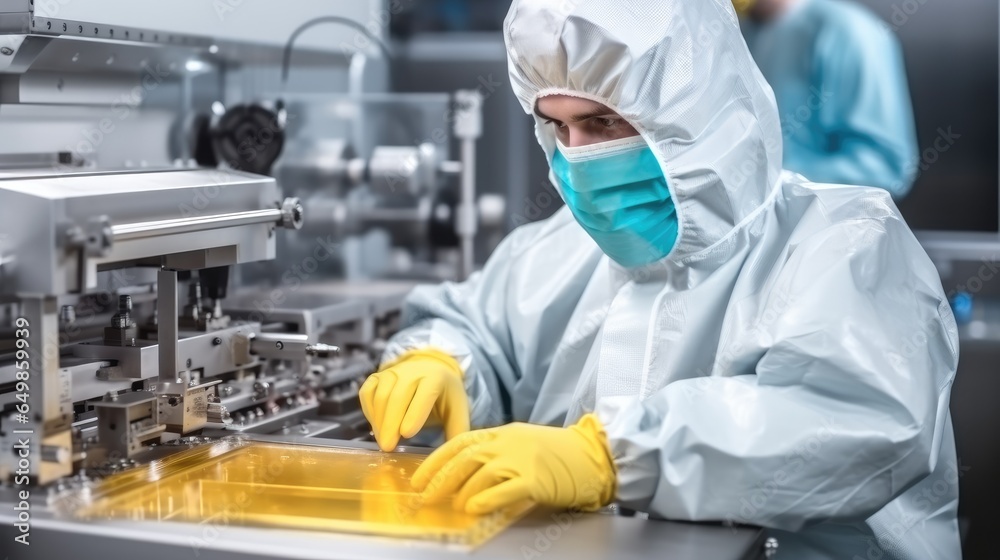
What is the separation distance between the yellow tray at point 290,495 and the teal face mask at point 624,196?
1.25 feet

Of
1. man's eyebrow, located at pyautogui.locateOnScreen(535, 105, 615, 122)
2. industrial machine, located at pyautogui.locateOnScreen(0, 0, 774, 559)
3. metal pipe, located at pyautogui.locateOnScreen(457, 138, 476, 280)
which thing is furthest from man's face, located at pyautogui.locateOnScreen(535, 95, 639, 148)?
metal pipe, located at pyautogui.locateOnScreen(457, 138, 476, 280)

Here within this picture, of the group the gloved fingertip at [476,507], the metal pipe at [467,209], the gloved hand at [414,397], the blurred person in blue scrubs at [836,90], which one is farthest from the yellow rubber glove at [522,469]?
the blurred person in blue scrubs at [836,90]

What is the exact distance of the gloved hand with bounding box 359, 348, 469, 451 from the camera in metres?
1.34

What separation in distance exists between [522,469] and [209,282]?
653mm

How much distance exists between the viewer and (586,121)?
129cm

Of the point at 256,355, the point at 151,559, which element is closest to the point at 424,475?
the point at 151,559

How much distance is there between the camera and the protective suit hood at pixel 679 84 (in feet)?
3.96

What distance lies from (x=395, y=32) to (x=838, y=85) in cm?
135

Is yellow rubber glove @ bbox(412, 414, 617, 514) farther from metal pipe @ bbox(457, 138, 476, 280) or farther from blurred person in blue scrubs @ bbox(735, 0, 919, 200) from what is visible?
blurred person in blue scrubs @ bbox(735, 0, 919, 200)

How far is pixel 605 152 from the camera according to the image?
127 cm

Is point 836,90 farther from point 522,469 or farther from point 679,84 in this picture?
point 522,469

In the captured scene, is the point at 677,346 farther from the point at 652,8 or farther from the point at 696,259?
the point at 652,8

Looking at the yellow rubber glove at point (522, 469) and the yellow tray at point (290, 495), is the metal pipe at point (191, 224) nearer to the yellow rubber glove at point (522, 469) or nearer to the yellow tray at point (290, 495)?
the yellow tray at point (290, 495)

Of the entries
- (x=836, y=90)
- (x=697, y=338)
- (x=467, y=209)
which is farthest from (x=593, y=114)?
(x=836, y=90)
